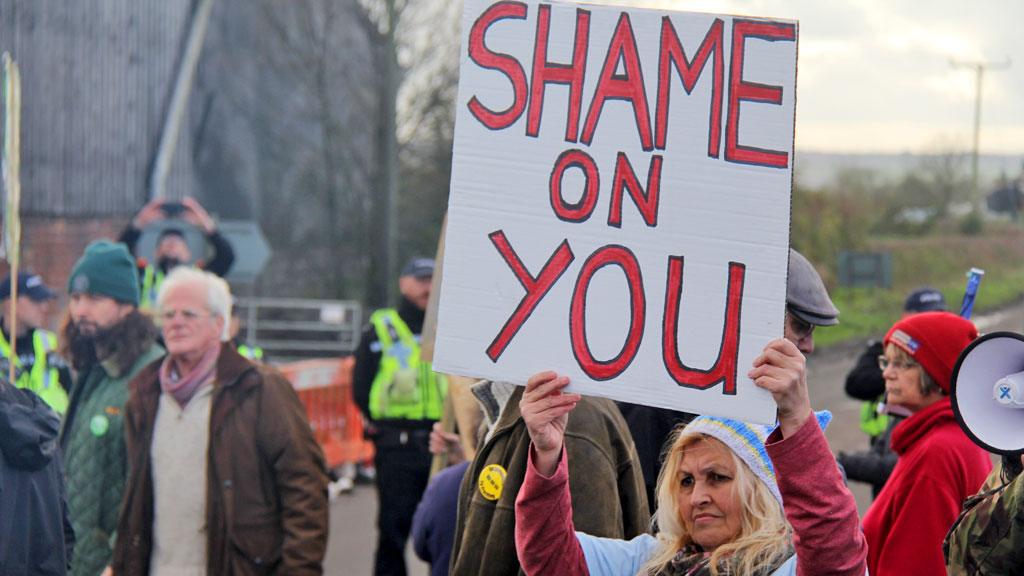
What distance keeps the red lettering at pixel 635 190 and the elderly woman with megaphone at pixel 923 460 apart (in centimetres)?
150

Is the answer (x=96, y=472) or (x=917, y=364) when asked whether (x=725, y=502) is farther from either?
(x=96, y=472)

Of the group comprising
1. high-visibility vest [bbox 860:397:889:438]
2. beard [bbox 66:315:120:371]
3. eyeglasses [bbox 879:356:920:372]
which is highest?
eyeglasses [bbox 879:356:920:372]

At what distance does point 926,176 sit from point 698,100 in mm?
31337

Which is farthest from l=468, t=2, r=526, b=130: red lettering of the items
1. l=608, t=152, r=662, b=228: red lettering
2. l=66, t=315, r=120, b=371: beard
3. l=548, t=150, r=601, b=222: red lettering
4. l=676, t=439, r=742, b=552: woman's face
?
l=66, t=315, r=120, b=371: beard

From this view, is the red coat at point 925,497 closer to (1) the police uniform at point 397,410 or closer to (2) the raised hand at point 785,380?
(2) the raised hand at point 785,380

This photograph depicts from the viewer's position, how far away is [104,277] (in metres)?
6.44

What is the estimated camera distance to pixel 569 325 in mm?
3111

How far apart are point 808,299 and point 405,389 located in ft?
15.8

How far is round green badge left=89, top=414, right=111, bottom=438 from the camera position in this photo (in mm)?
5926

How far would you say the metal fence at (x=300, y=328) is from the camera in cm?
2275

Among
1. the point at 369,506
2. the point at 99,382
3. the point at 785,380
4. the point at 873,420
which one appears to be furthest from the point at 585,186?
the point at 369,506

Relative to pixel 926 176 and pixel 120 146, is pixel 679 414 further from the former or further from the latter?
pixel 926 176

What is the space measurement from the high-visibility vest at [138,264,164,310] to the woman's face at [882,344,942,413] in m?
5.57

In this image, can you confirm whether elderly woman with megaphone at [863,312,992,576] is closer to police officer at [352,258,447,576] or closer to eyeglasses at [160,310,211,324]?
eyeglasses at [160,310,211,324]
